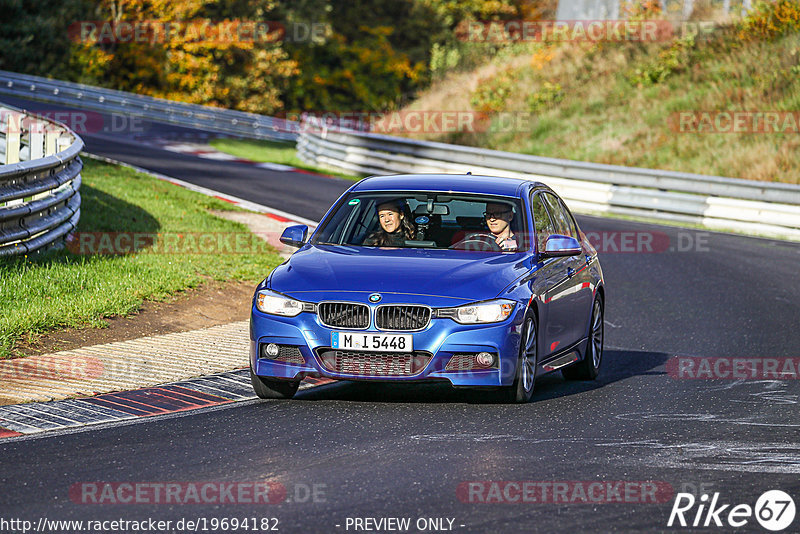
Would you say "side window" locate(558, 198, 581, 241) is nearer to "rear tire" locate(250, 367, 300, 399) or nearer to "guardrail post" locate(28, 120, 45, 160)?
"rear tire" locate(250, 367, 300, 399)

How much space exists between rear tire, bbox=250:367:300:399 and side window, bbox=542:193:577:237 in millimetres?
2847

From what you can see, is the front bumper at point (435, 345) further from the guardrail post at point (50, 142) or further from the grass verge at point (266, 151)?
the grass verge at point (266, 151)

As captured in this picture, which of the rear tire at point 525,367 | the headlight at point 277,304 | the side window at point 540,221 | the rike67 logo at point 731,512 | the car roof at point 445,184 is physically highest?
the car roof at point 445,184

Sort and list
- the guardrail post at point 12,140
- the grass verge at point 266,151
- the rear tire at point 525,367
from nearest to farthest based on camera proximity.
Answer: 1. the rear tire at point 525,367
2. the guardrail post at point 12,140
3. the grass verge at point 266,151

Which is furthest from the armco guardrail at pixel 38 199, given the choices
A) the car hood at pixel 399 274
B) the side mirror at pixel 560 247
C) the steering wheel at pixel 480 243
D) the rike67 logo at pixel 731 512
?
the rike67 logo at pixel 731 512

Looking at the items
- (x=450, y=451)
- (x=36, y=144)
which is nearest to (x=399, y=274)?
(x=450, y=451)

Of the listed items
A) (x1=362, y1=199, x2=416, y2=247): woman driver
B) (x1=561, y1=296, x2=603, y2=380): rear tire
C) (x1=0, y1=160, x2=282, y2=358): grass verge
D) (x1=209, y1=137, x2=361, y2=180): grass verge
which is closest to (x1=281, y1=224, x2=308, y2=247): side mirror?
(x1=362, y1=199, x2=416, y2=247): woman driver

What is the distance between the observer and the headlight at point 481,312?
27.1ft

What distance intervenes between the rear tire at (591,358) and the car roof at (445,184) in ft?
4.35

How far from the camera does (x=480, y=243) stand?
948cm

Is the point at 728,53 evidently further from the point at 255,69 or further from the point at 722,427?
the point at 722,427

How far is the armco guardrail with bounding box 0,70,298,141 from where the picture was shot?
38.5m

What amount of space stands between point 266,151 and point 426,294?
2909cm

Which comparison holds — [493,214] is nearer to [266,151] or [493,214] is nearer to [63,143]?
[63,143]
